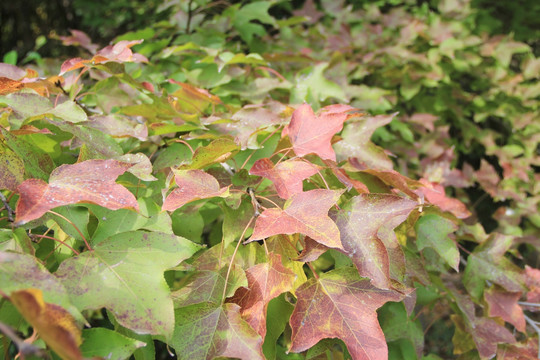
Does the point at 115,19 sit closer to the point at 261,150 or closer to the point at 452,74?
the point at 452,74

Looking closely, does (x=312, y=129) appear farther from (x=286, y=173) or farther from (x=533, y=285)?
(x=533, y=285)

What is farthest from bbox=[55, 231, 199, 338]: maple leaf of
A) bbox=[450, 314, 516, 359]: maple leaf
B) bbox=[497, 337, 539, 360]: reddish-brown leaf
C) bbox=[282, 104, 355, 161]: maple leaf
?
bbox=[497, 337, 539, 360]: reddish-brown leaf

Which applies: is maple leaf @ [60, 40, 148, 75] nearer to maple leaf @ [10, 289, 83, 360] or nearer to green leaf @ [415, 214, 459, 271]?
maple leaf @ [10, 289, 83, 360]

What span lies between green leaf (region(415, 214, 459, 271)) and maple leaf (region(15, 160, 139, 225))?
0.74 meters

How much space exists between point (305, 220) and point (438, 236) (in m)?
0.48

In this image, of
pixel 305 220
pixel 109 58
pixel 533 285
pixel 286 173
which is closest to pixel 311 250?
pixel 305 220

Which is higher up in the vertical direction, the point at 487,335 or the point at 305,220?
the point at 305,220

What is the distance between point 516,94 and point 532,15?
1384 mm

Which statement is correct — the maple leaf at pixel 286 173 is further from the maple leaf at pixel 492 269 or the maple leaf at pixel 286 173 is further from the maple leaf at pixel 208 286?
the maple leaf at pixel 492 269

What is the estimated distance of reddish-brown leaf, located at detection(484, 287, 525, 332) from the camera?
3.70 ft

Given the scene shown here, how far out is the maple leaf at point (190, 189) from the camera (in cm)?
79

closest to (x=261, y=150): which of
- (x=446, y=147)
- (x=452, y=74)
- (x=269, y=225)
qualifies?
(x=269, y=225)

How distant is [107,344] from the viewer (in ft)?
2.18

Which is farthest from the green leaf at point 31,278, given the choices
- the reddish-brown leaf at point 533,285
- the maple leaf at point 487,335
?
the reddish-brown leaf at point 533,285
